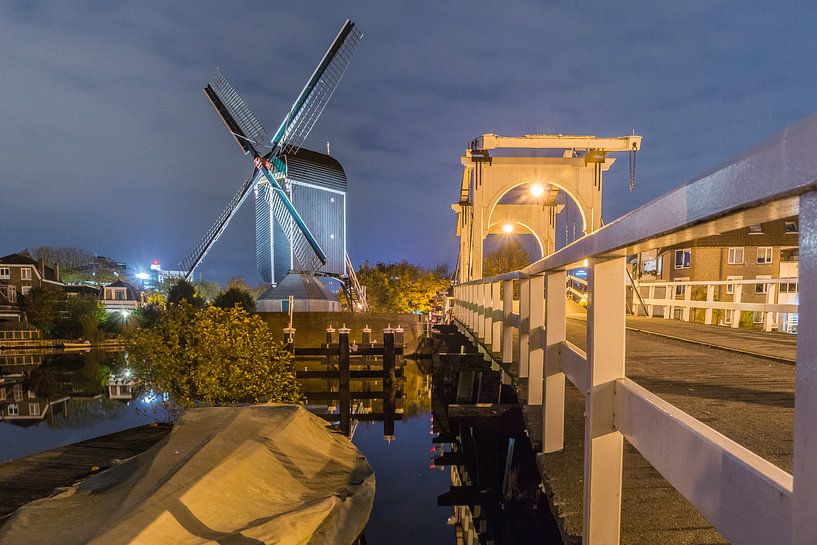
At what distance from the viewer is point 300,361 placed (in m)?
29.8

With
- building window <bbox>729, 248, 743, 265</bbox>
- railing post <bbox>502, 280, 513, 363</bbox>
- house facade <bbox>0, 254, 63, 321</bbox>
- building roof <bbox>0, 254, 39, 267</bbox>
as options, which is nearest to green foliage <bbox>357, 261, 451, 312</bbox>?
building window <bbox>729, 248, 743, 265</bbox>

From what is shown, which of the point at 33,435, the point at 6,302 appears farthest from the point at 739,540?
the point at 6,302

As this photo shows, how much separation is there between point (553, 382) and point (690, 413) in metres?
1.07

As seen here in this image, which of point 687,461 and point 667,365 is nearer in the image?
point 687,461

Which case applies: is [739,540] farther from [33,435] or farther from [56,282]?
[56,282]

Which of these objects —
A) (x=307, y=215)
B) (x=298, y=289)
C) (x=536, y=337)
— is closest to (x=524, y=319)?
(x=536, y=337)

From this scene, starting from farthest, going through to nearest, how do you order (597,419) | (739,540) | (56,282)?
(56,282), (597,419), (739,540)

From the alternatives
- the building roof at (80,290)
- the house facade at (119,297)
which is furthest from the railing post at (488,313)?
the building roof at (80,290)

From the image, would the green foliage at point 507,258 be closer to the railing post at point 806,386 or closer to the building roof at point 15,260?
the railing post at point 806,386

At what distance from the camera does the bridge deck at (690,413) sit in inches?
97.9

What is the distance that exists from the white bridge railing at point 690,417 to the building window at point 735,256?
3826 cm

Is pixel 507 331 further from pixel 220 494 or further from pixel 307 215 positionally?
pixel 307 215

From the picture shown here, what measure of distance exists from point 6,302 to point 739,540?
65.2 m

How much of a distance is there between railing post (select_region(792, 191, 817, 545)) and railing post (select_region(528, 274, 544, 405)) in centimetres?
356
